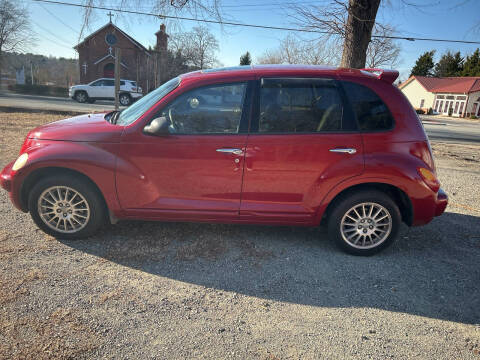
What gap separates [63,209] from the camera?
11.9ft

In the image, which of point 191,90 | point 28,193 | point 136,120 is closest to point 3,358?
point 28,193

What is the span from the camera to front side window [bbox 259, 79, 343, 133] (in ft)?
11.6

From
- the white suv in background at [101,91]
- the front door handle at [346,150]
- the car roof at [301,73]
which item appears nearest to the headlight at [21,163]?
the car roof at [301,73]

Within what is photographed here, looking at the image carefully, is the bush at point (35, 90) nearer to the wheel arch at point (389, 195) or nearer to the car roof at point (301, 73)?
the car roof at point (301, 73)

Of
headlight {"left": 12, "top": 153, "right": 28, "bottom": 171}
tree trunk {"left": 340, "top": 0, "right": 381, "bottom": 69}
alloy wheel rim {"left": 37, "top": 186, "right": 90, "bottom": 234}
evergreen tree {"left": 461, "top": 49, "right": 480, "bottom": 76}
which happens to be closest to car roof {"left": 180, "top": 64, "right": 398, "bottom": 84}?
alloy wheel rim {"left": 37, "top": 186, "right": 90, "bottom": 234}

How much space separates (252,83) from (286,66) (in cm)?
57

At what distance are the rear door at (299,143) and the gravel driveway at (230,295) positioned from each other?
0.75 metres

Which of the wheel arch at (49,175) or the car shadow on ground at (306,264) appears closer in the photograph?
the car shadow on ground at (306,264)

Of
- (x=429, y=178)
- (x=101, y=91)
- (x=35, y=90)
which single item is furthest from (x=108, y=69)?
(x=429, y=178)

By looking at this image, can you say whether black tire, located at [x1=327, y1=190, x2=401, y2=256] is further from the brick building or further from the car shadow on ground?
the brick building

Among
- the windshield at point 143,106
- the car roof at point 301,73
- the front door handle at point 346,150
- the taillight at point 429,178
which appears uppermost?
the car roof at point 301,73

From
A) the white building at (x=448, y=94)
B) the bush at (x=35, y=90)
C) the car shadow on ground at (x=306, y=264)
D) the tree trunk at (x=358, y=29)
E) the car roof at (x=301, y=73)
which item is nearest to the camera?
the car shadow on ground at (x=306, y=264)

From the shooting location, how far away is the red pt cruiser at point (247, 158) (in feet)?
11.4

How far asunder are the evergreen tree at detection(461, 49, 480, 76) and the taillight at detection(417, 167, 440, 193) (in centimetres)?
6337
